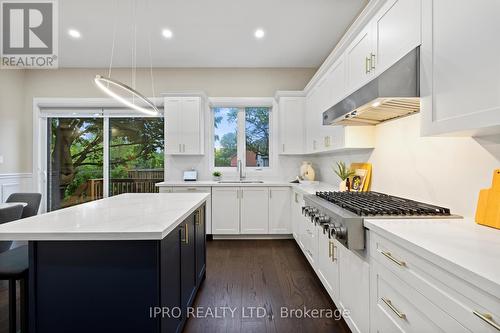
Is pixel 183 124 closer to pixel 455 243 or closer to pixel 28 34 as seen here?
pixel 28 34

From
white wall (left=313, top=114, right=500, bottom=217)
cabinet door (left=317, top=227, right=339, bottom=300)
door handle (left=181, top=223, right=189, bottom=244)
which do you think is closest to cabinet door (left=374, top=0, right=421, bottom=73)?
white wall (left=313, top=114, right=500, bottom=217)

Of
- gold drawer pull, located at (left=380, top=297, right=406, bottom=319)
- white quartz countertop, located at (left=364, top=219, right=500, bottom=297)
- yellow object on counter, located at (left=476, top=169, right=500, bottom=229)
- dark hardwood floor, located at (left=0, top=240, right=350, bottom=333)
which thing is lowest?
dark hardwood floor, located at (left=0, top=240, right=350, bottom=333)

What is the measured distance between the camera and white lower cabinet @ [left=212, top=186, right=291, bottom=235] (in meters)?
3.89

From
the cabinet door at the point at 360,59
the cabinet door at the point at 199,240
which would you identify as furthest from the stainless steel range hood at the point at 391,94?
the cabinet door at the point at 199,240

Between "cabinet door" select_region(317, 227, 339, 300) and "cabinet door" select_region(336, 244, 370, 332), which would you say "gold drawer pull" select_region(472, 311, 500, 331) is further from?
"cabinet door" select_region(317, 227, 339, 300)

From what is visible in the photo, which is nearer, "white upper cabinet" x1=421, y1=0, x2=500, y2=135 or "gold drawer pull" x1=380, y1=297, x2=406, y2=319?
"white upper cabinet" x1=421, y1=0, x2=500, y2=135

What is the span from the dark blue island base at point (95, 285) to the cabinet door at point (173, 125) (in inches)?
116

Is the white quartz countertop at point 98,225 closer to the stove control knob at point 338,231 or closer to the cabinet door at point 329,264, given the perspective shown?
the stove control knob at point 338,231

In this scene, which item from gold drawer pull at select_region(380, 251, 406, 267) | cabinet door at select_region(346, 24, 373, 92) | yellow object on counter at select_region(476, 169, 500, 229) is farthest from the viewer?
cabinet door at select_region(346, 24, 373, 92)

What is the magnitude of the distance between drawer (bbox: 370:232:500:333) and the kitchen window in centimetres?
345

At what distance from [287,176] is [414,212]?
9.91ft

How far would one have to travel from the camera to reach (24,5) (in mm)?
2936

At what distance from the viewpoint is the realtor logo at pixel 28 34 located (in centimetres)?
293

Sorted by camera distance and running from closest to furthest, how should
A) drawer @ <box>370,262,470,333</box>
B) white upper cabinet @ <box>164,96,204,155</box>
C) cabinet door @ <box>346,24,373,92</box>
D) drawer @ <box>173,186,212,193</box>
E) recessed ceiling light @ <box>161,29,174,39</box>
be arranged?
drawer @ <box>370,262,470,333</box>, cabinet door @ <box>346,24,373,92</box>, recessed ceiling light @ <box>161,29,174,39</box>, drawer @ <box>173,186,212,193</box>, white upper cabinet @ <box>164,96,204,155</box>
